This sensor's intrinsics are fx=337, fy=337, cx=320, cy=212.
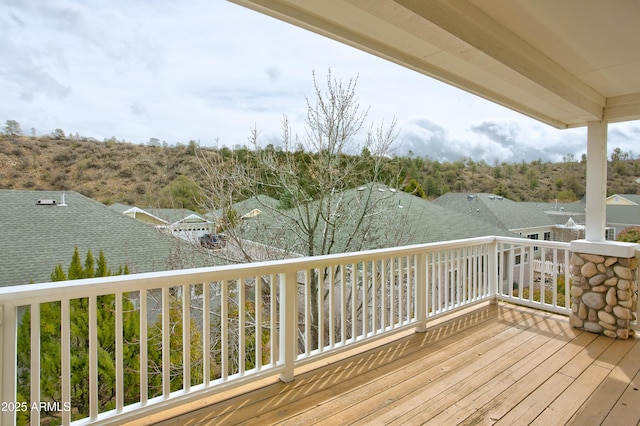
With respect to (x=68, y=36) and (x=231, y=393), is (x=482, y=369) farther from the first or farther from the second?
(x=68, y=36)

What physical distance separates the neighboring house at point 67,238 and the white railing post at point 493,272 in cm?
501

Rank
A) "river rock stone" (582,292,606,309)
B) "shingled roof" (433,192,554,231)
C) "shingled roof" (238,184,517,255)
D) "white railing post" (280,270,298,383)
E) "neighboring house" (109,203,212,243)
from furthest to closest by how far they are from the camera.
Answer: "shingled roof" (433,192,554,231) < "shingled roof" (238,184,517,255) < "neighboring house" (109,203,212,243) < "river rock stone" (582,292,606,309) < "white railing post" (280,270,298,383)

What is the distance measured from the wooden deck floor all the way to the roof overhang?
2.29m

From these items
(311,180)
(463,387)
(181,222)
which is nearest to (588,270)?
(463,387)

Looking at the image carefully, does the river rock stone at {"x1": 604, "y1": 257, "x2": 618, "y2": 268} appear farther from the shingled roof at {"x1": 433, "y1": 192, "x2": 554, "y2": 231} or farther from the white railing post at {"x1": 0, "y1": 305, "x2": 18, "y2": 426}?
the white railing post at {"x1": 0, "y1": 305, "x2": 18, "y2": 426}

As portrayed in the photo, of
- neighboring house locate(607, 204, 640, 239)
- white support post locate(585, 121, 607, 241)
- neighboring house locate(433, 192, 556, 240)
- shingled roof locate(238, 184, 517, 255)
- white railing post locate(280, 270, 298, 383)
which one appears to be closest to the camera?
white railing post locate(280, 270, 298, 383)

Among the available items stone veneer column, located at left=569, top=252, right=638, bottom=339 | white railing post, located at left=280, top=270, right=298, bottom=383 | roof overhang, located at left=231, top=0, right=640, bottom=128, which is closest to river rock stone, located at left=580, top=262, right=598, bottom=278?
stone veneer column, located at left=569, top=252, right=638, bottom=339

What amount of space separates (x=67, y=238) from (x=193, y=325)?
7.60ft

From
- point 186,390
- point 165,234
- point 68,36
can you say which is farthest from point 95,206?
point 186,390

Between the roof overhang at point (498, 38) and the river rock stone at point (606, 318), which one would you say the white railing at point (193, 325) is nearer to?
the river rock stone at point (606, 318)

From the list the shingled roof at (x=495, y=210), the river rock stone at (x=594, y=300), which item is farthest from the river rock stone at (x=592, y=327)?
the shingled roof at (x=495, y=210)

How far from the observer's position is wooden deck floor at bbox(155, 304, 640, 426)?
6.72 feet

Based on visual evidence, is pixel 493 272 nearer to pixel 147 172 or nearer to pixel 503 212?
pixel 503 212

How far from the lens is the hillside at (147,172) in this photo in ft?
14.2
